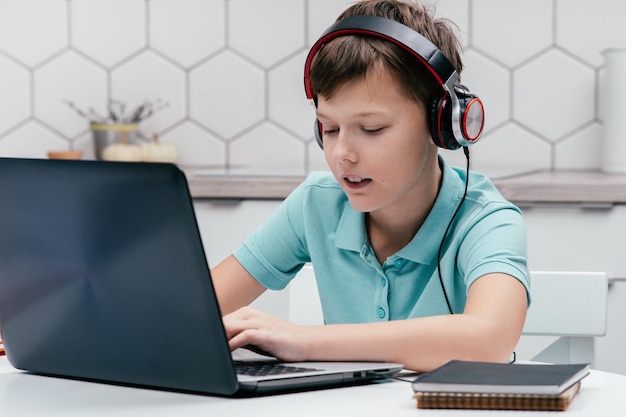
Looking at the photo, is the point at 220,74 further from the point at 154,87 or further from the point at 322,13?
the point at 322,13

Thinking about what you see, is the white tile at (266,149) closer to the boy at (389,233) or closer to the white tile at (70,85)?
the white tile at (70,85)

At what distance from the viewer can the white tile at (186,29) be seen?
2.70m

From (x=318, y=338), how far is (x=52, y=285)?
0.26 meters

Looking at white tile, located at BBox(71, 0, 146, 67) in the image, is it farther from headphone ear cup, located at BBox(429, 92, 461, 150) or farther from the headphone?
headphone ear cup, located at BBox(429, 92, 461, 150)

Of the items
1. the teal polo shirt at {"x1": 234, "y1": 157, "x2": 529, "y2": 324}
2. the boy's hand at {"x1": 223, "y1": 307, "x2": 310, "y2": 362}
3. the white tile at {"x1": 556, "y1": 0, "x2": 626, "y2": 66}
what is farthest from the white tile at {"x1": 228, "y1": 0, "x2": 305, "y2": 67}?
the boy's hand at {"x1": 223, "y1": 307, "x2": 310, "y2": 362}

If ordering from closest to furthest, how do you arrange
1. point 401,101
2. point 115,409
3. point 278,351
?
point 115,409 → point 278,351 → point 401,101

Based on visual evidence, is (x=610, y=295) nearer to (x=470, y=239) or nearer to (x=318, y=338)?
(x=470, y=239)

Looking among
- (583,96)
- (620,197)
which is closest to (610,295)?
(620,197)

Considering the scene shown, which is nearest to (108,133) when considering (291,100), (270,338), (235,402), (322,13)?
(291,100)

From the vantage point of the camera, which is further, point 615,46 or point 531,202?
point 615,46

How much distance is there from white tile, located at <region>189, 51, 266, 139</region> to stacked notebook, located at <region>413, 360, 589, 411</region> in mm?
1945

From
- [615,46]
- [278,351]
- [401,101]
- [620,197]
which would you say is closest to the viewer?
[278,351]

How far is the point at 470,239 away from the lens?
47.7 inches

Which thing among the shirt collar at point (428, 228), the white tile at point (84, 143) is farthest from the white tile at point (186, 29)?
the shirt collar at point (428, 228)
